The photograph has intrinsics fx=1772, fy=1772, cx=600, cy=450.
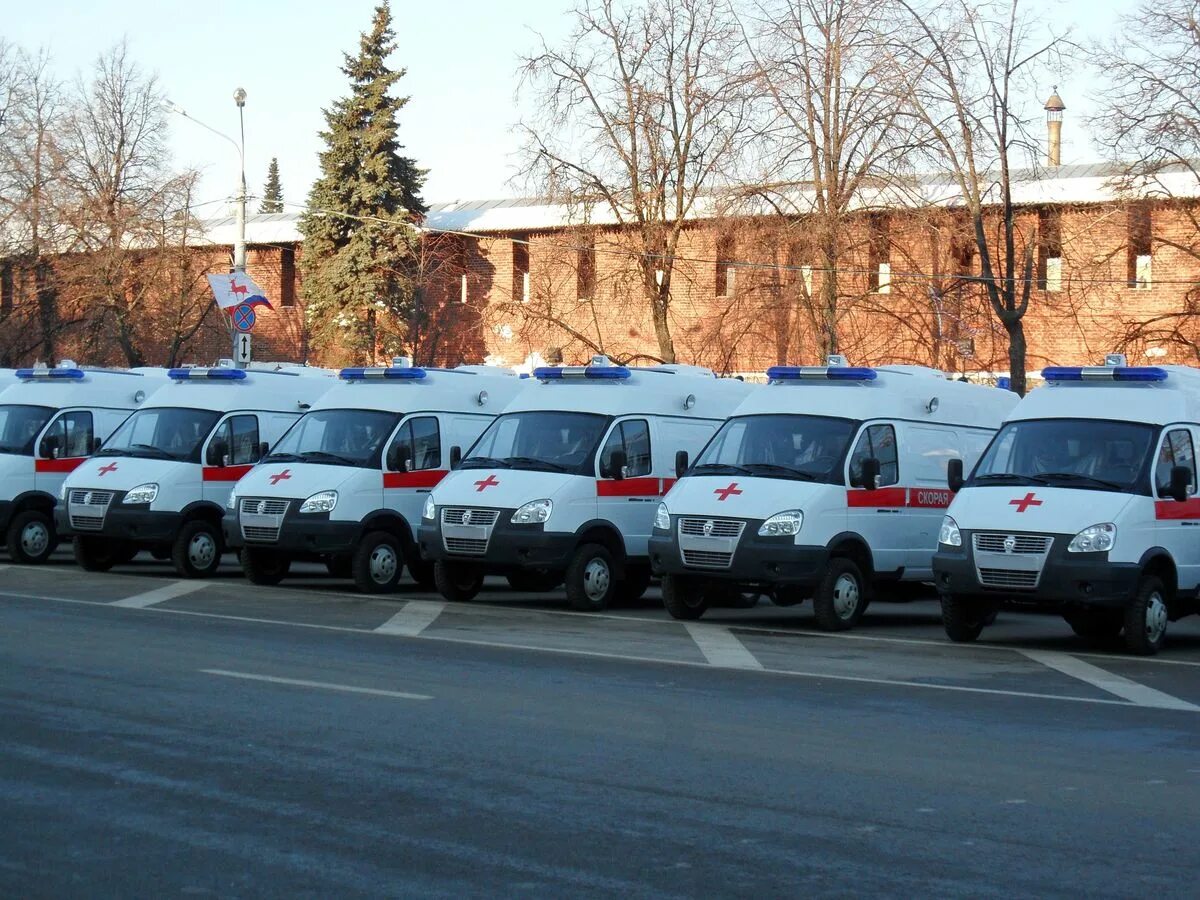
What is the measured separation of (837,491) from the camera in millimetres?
17297

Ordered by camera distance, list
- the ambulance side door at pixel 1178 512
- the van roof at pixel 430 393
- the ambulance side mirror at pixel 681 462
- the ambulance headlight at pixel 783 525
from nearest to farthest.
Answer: the ambulance side door at pixel 1178 512, the ambulance headlight at pixel 783 525, the ambulance side mirror at pixel 681 462, the van roof at pixel 430 393

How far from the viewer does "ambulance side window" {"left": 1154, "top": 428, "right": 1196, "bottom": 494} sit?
1555 centimetres

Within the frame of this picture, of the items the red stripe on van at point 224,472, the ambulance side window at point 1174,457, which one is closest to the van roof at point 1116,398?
the ambulance side window at point 1174,457

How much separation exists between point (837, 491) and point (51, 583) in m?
9.17

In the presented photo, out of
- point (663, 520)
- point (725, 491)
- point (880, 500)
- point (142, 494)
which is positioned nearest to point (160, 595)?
point (142, 494)

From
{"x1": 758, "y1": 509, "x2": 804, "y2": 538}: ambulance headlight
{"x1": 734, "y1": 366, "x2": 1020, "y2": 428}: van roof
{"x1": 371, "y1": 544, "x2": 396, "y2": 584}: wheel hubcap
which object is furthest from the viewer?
{"x1": 371, "y1": 544, "x2": 396, "y2": 584}: wheel hubcap

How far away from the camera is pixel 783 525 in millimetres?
16859

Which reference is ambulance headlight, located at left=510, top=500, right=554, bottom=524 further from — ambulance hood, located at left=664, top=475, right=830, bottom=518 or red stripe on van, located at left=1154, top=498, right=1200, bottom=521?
red stripe on van, located at left=1154, top=498, right=1200, bottom=521

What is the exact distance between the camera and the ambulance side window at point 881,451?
58.0 feet

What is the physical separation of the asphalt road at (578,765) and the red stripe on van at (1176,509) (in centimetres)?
123

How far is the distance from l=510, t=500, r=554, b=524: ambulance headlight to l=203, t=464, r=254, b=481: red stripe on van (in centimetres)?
546

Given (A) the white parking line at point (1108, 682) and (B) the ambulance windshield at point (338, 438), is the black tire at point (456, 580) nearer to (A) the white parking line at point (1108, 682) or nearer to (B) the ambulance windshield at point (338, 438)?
(B) the ambulance windshield at point (338, 438)

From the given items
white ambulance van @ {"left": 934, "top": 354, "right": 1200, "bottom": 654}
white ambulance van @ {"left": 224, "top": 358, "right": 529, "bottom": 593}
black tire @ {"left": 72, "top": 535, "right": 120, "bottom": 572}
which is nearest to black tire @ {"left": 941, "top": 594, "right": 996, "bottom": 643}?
white ambulance van @ {"left": 934, "top": 354, "right": 1200, "bottom": 654}

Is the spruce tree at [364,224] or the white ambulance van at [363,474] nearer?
the white ambulance van at [363,474]
